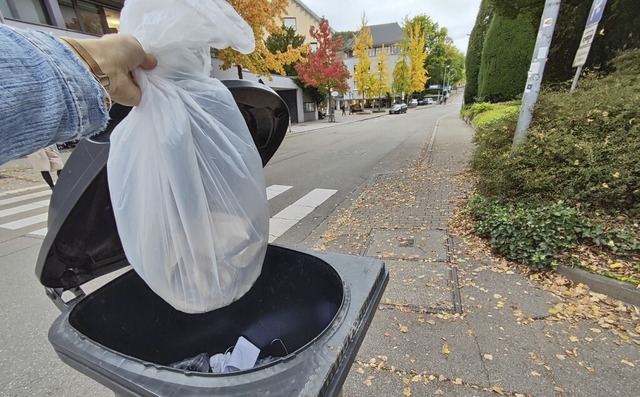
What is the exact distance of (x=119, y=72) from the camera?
0.76 m

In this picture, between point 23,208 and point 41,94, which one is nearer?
point 41,94

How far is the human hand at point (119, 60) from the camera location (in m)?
0.72

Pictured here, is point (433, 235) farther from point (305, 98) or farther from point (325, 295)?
point (305, 98)

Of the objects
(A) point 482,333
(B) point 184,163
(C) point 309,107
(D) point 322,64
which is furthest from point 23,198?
(C) point 309,107

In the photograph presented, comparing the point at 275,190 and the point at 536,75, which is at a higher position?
the point at 536,75

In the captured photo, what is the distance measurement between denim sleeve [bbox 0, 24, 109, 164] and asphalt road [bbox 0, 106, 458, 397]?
87.0 inches

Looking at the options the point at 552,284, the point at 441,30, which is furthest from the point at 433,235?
the point at 441,30

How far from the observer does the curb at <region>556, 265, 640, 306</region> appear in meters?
2.40

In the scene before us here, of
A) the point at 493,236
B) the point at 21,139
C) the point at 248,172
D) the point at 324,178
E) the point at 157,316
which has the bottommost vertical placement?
the point at 324,178

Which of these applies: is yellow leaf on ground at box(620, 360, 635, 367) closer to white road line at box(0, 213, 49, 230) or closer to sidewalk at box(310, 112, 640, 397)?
sidewalk at box(310, 112, 640, 397)

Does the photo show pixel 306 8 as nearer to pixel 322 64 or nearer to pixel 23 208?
pixel 322 64

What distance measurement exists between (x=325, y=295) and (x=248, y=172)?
2.33 ft

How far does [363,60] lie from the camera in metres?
31.5

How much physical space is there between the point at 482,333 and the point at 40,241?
19.1 ft
